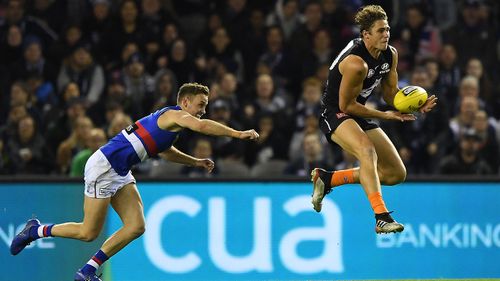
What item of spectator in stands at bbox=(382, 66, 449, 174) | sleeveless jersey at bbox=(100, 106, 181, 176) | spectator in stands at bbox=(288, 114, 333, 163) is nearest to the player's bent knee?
sleeveless jersey at bbox=(100, 106, 181, 176)

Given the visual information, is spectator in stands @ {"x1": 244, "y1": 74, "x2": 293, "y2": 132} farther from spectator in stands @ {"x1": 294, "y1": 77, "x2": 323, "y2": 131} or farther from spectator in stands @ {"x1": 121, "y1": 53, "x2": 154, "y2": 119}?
spectator in stands @ {"x1": 121, "y1": 53, "x2": 154, "y2": 119}

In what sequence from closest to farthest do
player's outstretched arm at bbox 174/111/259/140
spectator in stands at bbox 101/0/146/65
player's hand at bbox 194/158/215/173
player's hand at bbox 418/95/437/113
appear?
player's outstretched arm at bbox 174/111/259/140, player's hand at bbox 418/95/437/113, player's hand at bbox 194/158/215/173, spectator in stands at bbox 101/0/146/65

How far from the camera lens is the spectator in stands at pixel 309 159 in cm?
1577

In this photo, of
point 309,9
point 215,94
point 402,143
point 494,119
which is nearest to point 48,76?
point 215,94

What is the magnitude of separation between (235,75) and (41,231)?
6137 mm

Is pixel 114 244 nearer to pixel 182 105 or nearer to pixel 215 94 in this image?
pixel 182 105

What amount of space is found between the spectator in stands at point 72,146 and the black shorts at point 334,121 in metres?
4.52

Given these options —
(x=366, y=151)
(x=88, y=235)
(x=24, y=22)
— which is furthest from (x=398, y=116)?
(x=24, y=22)

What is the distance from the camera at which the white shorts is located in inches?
475

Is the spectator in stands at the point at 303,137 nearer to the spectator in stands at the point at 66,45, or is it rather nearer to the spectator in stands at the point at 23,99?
the spectator in stands at the point at 23,99

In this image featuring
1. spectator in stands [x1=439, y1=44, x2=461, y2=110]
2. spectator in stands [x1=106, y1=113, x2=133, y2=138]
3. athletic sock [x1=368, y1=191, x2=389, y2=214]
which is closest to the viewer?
athletic sock [x1=368, y1=191, x2=389, y2=214]

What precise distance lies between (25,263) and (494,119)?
671 cm

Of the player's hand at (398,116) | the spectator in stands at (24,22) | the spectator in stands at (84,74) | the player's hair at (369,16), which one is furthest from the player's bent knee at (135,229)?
the spectator in stands at (24,22)

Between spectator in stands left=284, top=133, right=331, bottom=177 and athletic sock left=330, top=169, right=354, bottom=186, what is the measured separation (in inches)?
119
